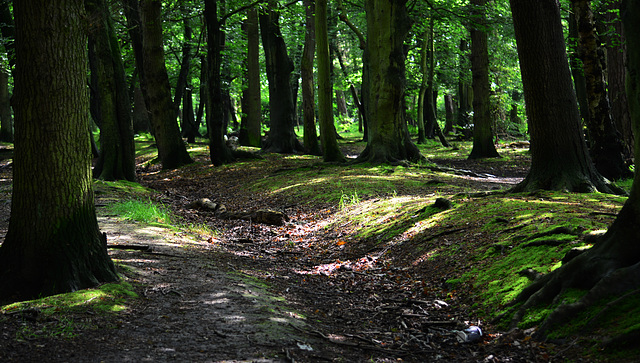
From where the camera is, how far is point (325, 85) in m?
15.8

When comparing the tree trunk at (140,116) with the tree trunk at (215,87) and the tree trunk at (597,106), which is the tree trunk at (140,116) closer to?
the tree trunk at (215,87)

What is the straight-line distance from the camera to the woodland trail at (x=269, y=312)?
3695 millimetres

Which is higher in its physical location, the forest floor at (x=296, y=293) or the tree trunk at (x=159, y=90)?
the tree trunk at (x=159, y=90)

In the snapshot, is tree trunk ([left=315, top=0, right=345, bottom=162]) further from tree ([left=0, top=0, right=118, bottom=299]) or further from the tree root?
the tree root

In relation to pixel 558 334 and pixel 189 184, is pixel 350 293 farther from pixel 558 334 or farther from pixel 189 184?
pixel 189 184

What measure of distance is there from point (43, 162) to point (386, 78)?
36.1ft

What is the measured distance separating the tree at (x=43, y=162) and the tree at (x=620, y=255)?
4.19m

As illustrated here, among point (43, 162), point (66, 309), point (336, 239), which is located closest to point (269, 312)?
point (66, 309)

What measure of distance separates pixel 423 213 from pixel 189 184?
9.52 metres

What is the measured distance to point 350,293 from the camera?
5.98 metres

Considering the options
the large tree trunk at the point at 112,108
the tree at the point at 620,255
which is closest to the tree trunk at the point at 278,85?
the large tree trunk at the point at 112,108

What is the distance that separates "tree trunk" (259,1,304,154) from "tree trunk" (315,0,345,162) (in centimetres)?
432

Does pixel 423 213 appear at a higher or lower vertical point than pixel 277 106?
lower

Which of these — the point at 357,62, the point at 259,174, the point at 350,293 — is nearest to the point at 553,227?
the point at 350,293
